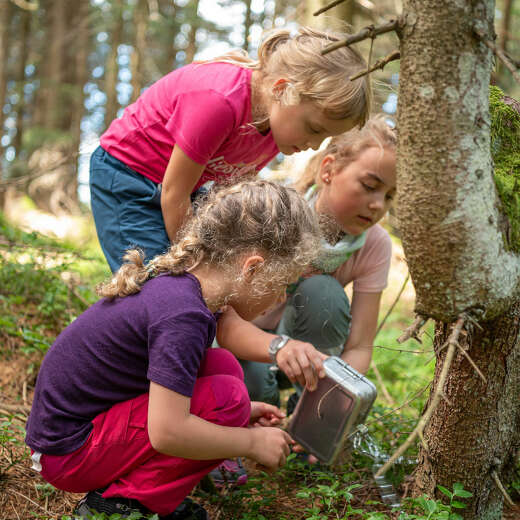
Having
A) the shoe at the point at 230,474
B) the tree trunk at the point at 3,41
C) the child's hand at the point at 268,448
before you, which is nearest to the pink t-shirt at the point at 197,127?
the child's hand at the point at 268,448

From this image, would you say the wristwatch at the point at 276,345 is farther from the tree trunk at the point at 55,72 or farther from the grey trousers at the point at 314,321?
the tree trunk at the point at 55,72

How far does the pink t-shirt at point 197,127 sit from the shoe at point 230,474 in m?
1.18

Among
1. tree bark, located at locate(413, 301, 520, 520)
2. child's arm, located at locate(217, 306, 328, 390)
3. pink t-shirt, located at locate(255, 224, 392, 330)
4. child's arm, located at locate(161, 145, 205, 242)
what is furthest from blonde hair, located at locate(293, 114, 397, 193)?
tree bark, located at locate(413, 301, 520, 520)

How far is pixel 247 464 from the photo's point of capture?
89.2 inches

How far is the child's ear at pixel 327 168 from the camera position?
244 centimetres

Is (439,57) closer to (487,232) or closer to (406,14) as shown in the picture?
(406,14)

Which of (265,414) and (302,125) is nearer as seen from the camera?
(265,414)

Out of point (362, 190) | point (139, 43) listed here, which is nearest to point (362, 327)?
point (362, 190)

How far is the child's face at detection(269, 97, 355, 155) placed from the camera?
203cm

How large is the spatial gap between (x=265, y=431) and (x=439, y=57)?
118 cm

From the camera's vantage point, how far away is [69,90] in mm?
10695

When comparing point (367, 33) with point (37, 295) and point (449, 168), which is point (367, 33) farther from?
point (37, 295)

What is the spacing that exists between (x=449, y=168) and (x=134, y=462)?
123cm

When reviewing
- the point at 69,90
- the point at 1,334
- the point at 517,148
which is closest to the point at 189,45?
the point at 69,90
